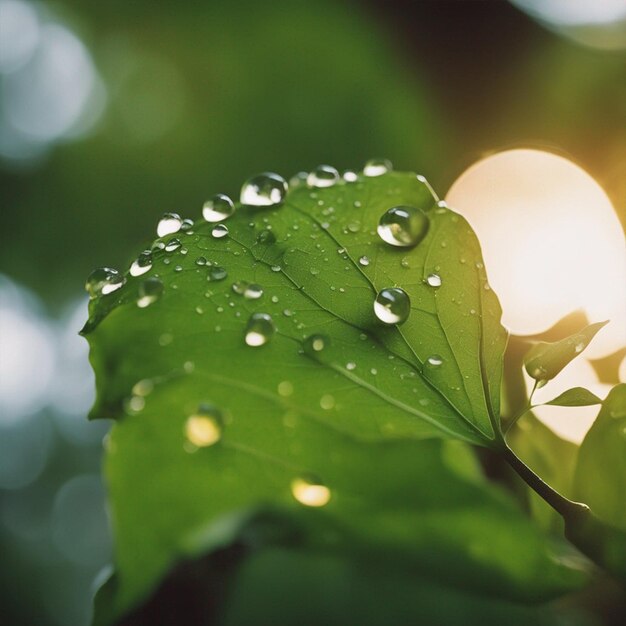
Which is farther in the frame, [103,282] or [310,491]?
[103,282]

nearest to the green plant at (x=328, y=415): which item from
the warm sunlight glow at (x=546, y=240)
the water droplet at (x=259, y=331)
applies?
the water droplet at (x=259, y=331)

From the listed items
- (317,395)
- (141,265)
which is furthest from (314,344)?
(141,265)

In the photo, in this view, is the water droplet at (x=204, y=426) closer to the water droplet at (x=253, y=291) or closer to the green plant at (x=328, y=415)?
the green plant at (x=328, y=415)

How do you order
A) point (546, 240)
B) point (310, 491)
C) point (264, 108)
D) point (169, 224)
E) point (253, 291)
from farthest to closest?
point (264, 108), point (546, 240), point (169, 224), point (253, 291), point (310, 491)

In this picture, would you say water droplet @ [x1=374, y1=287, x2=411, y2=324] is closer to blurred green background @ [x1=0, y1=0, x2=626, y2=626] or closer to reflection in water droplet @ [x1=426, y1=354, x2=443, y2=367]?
reflection in water droplet @ [x1=426, y1=354, x2=443, y2=367]

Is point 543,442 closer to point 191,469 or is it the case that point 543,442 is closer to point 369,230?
point 369,230

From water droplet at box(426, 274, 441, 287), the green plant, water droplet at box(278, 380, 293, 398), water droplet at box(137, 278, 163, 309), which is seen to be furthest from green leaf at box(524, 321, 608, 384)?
water droplet at box(137, 278, 163, 309)

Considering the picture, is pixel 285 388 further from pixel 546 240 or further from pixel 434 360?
pixel 546 240

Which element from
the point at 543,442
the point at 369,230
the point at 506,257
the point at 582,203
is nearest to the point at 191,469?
the point at 369,230
